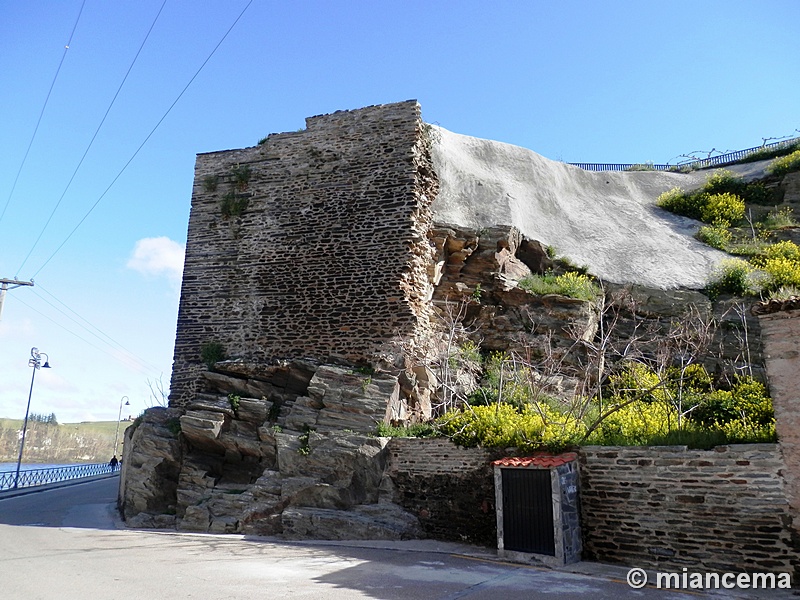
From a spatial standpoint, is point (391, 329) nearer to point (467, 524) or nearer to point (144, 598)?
point (467, 524)

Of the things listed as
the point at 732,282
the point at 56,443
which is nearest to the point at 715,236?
the point at 732,282

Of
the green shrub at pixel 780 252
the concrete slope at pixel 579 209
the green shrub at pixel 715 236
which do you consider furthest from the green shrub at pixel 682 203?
the green shrub at pixel 780 252

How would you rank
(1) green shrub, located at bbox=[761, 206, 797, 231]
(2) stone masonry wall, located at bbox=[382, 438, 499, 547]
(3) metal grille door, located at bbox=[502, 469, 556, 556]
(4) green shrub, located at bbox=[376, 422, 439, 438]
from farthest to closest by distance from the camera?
(1) green shrub, located at bbox=[761, 206, 797, 231], (4) green shrub, located at bbox=[376, 422, 439, 438], (2) stone masonry wall, located at bbox=[382, 438, 499, 547], (3) metal grille door, located at bbox=[502, 469, 556, 556]

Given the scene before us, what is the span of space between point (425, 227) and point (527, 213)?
17.7 feet

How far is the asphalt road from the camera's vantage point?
600cm

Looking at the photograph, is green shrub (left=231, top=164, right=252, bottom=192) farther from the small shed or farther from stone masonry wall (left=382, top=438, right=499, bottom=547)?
the small shed

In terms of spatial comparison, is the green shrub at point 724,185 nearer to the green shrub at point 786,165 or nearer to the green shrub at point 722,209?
the green shrub at point 722,209

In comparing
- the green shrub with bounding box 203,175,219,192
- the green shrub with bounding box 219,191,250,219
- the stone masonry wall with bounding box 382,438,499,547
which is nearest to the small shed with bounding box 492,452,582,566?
the stone masonry wall with bounding box 382,438,499,547

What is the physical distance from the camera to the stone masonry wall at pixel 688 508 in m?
6.59

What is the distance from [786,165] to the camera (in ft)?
68.7

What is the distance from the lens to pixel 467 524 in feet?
31.2

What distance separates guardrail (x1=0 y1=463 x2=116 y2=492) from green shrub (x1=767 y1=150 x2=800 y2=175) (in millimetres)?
32370

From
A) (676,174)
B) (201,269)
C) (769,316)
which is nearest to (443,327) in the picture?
(201,269)

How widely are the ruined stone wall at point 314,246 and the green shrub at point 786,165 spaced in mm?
15105
